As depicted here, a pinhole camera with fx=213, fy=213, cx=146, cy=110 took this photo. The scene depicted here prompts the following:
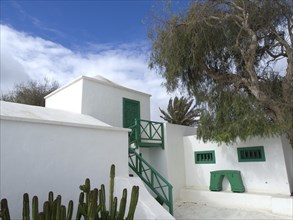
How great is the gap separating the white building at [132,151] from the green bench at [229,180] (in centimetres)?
6

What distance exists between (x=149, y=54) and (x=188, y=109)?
10570 millimetres

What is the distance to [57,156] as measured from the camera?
5.45 metres

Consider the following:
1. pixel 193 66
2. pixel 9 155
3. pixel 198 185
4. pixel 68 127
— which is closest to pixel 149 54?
pixel 193 66

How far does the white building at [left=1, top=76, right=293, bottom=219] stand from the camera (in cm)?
517

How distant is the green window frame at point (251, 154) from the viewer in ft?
30.3

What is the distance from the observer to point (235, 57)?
8.64 meters

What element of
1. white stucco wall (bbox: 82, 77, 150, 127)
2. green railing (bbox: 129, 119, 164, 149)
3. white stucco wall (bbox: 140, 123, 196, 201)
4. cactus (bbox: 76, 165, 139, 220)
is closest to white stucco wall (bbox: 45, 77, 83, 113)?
white stucco wall (bbox: 82, 77, 150, 127)

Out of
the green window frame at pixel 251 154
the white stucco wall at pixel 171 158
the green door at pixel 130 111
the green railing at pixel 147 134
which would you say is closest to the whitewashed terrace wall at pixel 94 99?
the green door at pixel 130 111

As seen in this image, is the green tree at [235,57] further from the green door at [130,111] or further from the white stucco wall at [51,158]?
the white stucco wall at [51,158]

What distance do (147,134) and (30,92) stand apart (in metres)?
15.2

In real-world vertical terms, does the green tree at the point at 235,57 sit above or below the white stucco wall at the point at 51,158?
above

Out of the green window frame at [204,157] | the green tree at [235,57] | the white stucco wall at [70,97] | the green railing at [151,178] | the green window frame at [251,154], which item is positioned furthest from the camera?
the green window frame at [204,157]

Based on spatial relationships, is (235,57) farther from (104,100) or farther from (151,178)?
(104,100)

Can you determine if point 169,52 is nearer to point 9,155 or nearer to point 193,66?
point 193,66
